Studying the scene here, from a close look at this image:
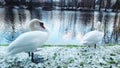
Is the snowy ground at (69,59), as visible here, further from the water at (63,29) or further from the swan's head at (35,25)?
the water at (63,29)

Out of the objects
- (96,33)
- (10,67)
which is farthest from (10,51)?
(96,33)

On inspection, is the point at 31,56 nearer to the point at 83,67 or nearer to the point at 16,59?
the point at 16,59

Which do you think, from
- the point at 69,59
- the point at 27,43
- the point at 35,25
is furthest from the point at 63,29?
the point at 27,43

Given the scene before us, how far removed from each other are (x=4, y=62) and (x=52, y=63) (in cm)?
139

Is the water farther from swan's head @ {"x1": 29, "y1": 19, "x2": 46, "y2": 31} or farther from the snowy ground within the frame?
the snowy ground

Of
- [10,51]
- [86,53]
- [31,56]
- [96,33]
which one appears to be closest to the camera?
[10,51]

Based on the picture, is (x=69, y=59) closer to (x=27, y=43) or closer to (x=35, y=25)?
(x=27, y=43)

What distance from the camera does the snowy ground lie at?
20.2 feet

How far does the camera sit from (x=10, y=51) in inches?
232

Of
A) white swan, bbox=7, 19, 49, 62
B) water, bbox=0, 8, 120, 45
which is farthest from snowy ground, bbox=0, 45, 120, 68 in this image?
water, bbox=0, 8, 120, 45

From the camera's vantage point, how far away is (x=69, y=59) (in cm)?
670

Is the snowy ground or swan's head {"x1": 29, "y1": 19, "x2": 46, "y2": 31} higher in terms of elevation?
swan's head {"x1": 29, "y1": 19, "x2": 46, "y2": 31}

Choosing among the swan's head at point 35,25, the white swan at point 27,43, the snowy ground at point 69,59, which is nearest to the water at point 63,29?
the swan's head at point 35,25

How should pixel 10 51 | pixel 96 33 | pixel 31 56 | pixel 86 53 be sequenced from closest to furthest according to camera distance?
pixel 10 51 < pixel 31 56 < pixel 86 53 < pixel 96 33
